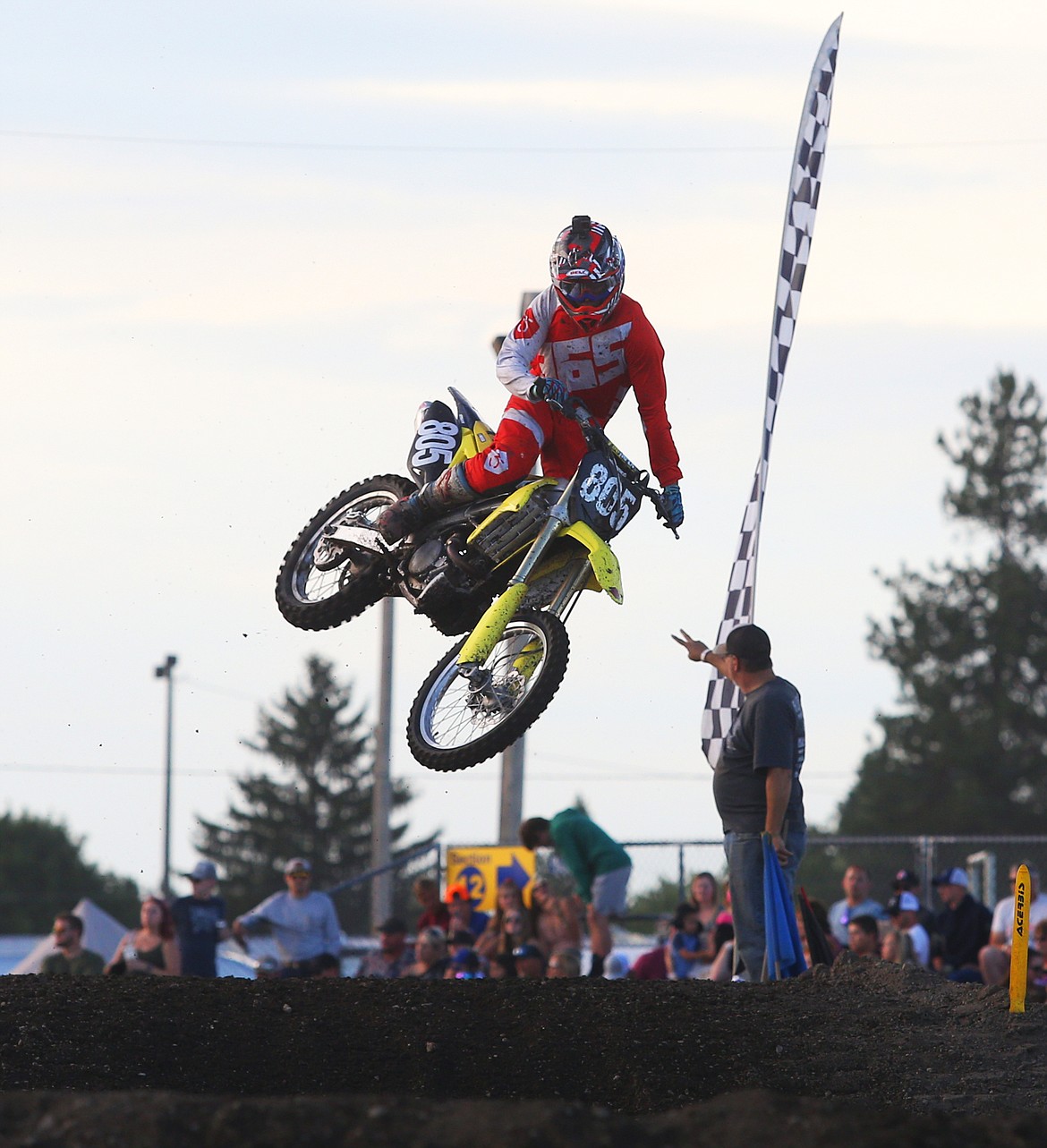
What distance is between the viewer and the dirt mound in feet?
22.7

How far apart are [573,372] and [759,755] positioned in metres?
2.07

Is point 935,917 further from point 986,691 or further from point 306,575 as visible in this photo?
point 986,691

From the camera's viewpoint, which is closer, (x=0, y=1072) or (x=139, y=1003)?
(x=0, y=1072)

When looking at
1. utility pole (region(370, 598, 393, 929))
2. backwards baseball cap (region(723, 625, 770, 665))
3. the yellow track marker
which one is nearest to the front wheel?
backwards baseball cap (region(723, 625, 770, 665))

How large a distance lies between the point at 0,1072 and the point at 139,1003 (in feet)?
3.17

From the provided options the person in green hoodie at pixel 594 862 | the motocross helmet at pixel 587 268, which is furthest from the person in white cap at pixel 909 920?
the motocross helmet at pixel 587 268

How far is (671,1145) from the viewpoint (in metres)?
4.41

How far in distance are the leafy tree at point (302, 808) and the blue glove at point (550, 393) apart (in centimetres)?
4740

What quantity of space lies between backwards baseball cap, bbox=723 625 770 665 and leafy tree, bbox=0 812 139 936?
160 ft

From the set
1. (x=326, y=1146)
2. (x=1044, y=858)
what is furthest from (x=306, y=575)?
(x=1044, y=858)

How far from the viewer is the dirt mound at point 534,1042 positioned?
272 inches

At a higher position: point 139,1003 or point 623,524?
point 623,524

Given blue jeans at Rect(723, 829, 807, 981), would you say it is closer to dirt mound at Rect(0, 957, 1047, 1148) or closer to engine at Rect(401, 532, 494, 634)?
dirt mound at Rect(0, 957, 1047, 1148)

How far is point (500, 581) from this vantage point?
8.88 meters
